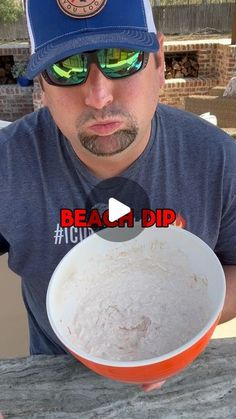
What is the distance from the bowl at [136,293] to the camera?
0.76m

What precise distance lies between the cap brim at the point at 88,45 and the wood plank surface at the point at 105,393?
0.56m

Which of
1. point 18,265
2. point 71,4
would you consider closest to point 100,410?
point 18,265

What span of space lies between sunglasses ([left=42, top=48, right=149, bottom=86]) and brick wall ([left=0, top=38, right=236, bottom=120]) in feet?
15.8

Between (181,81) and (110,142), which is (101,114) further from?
(181,81)

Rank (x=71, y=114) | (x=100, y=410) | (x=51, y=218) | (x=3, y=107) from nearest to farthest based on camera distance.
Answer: (x=100, y=410)
(x=71, y=114)
(x=51, y=218)
(x=3, y=107)

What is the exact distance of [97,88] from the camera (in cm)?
83

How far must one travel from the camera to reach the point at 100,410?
77 centimetres

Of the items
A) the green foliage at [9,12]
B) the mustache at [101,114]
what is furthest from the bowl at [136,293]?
the green foliage at [9,12]

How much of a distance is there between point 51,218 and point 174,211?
0.27 m

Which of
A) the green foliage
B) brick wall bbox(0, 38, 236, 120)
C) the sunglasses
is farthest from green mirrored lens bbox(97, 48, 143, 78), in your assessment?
the green foliage

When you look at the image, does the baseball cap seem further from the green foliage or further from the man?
the green foliage

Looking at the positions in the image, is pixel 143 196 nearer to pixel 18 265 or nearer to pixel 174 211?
pixel 174 211

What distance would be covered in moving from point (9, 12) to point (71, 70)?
8.81 meters

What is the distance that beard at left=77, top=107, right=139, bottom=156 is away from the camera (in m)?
0.86
